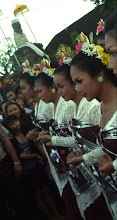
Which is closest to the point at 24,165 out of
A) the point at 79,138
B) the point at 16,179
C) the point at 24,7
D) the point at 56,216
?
the point at 16,179

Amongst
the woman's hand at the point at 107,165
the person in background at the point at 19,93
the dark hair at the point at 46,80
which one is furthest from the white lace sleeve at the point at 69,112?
the person in background at the point at 19,93

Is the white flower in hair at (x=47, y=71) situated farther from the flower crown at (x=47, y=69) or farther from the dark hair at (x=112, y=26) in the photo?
the dark hair at (x=112, y=26)

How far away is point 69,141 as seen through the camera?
8.79ft

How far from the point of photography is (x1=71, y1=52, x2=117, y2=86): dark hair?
1.99m

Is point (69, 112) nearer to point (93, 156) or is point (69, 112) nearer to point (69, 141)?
point (69, 141)

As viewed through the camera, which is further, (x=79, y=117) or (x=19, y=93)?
(x=19, y=93)

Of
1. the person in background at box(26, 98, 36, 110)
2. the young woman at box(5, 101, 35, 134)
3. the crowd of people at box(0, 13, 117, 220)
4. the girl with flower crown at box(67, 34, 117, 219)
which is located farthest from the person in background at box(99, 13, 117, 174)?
the person in background at box(26, 98, 36, 110)

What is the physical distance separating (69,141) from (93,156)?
0.59m

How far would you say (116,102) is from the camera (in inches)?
73.9

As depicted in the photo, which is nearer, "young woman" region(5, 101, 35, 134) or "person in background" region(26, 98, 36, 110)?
"young woman" region(5, 101, 35, 134)

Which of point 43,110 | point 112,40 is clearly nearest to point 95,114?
point 112,40

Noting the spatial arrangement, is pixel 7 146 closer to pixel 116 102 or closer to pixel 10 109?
pixel 10 109

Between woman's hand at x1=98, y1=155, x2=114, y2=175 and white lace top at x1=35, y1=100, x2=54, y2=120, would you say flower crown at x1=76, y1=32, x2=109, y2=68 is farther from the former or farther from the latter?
white lace top at x1=35, y1=100, x2=54, y2=120

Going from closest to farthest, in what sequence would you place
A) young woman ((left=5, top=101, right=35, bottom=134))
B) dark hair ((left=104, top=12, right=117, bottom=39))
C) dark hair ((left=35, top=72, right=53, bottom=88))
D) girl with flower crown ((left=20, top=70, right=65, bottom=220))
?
dark hair ((left=104, top=12, right=117, bottom=39)) → dark hair ((left=35, top=72, right=53, bottom=88)) → girl with flower crown ((left=20, top=70, right=65, bottom=220)) → young woman ((left=5, top=101, right=35, bottom=134))
